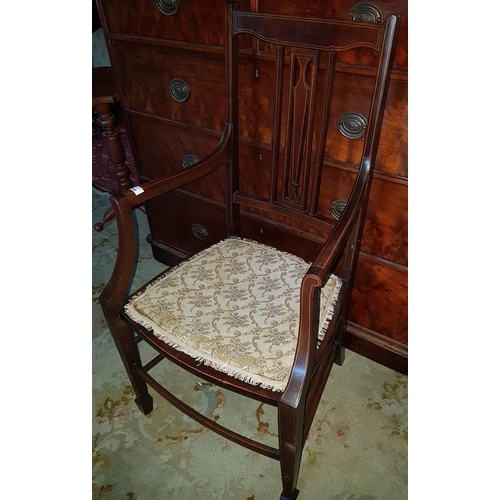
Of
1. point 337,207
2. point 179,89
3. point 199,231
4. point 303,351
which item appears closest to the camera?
point 303,351

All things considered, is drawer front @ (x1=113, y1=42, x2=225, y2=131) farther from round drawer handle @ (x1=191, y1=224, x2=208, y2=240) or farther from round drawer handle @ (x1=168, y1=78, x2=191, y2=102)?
round drawer handle @ (x1=191, y1=224, x2=208, y2=240)

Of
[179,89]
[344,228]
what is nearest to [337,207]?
[344,228]

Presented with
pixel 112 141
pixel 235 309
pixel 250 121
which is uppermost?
pixel 250 121

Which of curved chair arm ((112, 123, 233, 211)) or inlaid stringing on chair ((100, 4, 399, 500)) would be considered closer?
inlaid stringing on chair ((100, 4, 399, 500))

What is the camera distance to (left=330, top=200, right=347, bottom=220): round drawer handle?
1331mm

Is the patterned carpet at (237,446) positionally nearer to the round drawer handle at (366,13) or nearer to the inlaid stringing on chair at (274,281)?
the inlaid stringing on chair at (274,281)

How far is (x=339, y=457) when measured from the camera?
4.47 ft

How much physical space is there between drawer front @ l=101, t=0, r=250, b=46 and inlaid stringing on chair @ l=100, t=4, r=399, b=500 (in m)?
0.15

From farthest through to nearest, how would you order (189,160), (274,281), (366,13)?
(189,160), (274,281), (366,13)

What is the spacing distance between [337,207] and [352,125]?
0.30 m

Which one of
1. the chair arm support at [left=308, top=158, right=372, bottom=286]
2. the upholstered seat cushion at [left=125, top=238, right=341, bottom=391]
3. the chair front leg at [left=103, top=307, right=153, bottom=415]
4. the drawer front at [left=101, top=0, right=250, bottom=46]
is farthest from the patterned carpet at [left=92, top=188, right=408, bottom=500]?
the drawer front at [left=101, top=0, right=250, bottom=46]

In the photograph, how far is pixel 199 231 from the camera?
189cm

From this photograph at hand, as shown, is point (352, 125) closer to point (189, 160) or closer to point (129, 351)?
point (189, 160)

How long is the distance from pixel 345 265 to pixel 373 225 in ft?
0.65
